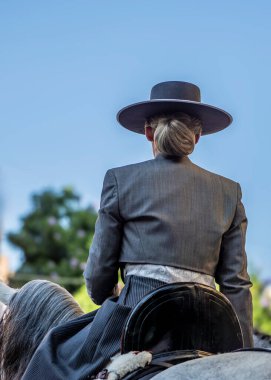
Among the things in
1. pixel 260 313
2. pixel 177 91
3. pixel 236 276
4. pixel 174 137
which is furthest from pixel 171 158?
pixel 260 313

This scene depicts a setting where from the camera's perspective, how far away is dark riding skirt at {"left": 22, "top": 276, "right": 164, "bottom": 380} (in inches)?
162

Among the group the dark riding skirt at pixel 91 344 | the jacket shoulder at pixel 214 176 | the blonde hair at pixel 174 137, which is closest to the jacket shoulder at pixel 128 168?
the blonde hair at pixel 174 137

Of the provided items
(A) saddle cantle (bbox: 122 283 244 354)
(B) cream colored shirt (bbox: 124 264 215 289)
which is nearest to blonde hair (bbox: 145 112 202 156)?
(B) cream colored shirt (bbox: 124 264 215 289)

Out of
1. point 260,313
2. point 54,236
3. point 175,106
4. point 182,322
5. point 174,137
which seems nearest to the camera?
point 182,322

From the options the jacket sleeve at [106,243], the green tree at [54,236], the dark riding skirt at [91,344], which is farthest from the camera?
the green tree at [54,236]

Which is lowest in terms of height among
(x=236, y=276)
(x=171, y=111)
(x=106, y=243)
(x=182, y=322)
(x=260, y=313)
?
(x=260, y=313)

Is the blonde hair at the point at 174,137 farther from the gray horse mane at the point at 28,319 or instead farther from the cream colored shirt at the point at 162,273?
the gray horse mane at the point at 28,319

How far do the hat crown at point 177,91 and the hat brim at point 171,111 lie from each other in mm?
63

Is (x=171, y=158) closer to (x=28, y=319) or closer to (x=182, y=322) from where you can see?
(x=182, y=322)

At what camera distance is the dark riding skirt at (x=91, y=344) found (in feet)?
13.5

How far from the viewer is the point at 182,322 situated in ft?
13.4

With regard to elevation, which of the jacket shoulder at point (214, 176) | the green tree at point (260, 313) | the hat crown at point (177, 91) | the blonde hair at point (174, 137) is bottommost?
the green tree at point (260, 313)

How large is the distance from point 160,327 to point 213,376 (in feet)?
2.18

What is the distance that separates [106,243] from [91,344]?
0.51 meters
